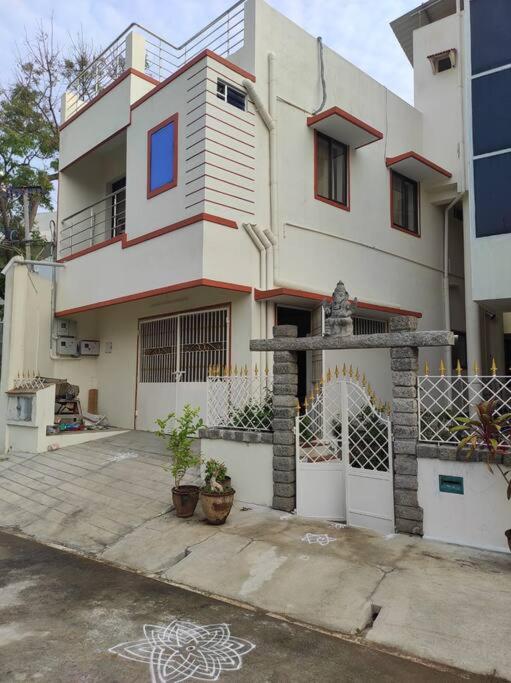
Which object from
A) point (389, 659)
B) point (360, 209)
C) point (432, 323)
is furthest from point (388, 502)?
point (432, 323)

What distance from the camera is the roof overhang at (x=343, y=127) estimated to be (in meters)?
9.55

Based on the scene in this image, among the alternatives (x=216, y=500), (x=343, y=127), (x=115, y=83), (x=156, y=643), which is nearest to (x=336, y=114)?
(x=343, y=127)

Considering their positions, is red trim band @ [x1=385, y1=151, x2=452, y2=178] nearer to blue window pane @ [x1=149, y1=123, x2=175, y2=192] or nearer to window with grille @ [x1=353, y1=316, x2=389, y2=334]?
window with grille @ [x1=353, y1=316, x2=389, y2=334]

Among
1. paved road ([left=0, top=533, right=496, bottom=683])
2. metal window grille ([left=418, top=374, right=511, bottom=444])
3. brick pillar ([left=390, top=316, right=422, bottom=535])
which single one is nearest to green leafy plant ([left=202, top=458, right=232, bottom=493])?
paved road ([left=0, top=533, right=496, bottom=683])

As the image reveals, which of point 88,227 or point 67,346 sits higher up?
point 88,227

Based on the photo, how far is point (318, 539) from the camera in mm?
5246

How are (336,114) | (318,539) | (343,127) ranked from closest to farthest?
(318,539) → (336,114) → (343,127)

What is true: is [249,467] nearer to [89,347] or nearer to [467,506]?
[467,506]

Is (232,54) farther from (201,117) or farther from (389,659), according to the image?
(389,659)

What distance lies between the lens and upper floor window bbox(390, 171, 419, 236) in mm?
11992

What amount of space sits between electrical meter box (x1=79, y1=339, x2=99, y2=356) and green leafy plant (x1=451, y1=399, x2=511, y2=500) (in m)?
9.48

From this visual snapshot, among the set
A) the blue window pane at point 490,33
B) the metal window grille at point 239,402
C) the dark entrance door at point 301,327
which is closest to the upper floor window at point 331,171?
the dark entrance door at point 301,327

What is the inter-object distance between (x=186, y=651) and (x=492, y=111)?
9.72m

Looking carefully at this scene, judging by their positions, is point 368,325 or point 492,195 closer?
point 492,195
